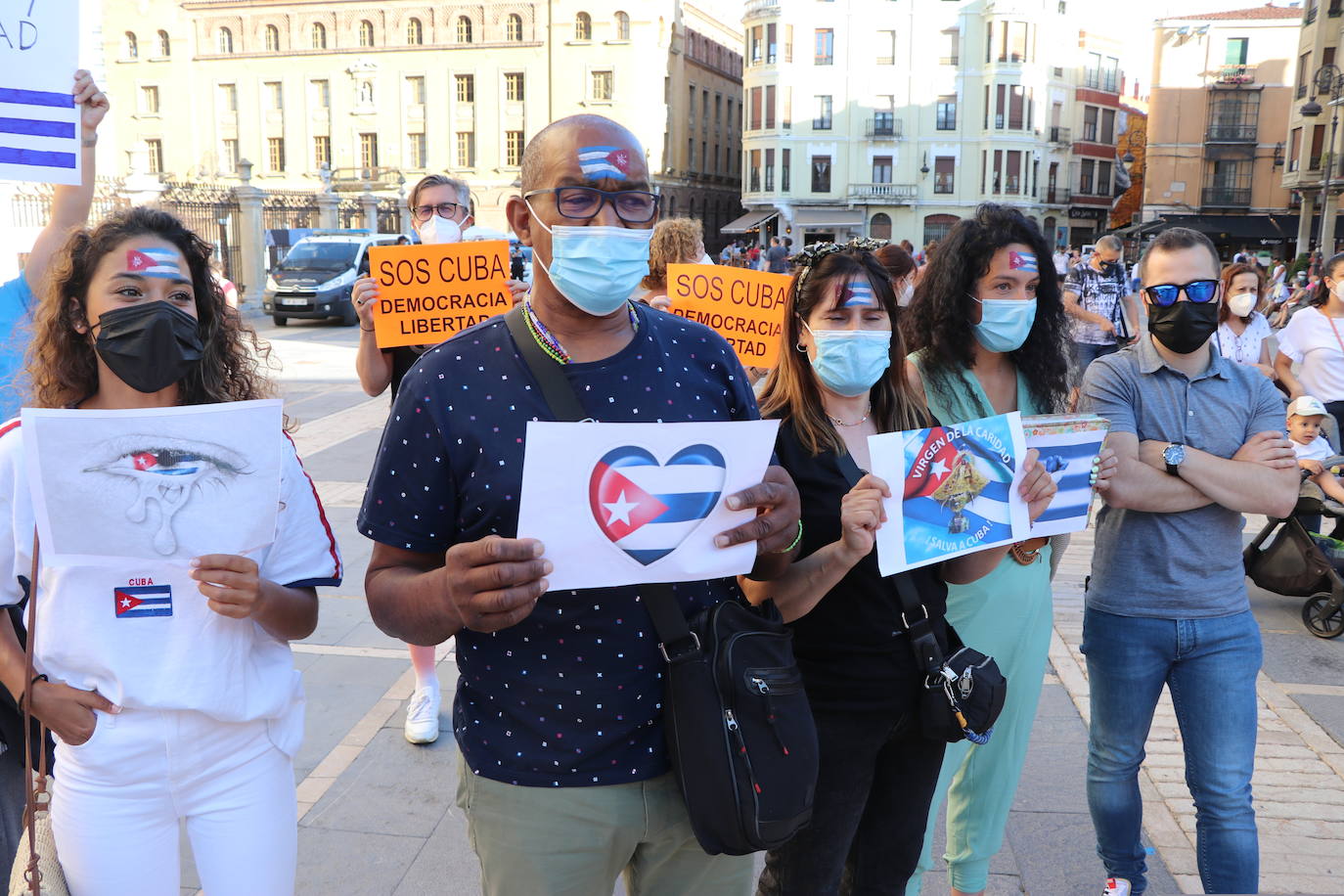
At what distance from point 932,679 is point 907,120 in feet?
205

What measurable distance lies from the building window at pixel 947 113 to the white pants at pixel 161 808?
63.3 meters

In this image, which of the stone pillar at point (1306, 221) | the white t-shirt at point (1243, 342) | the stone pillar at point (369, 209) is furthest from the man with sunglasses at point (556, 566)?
the stone pillar at point (1306, 221)

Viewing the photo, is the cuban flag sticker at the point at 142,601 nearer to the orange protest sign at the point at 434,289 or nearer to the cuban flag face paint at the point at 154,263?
the cuban flag face paint at the point at 154,263

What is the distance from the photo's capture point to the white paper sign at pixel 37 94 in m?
3.27

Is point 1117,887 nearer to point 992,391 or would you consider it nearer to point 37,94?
point 992,391

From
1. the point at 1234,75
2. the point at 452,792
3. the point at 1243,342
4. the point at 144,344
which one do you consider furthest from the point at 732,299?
the point at 1234,75

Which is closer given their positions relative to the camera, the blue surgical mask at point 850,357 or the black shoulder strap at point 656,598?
the black shoulder strap at point 656,598

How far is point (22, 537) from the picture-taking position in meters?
2.22

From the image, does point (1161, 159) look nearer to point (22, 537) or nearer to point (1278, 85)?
point (1278, 85)

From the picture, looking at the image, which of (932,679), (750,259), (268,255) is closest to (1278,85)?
(750,259)

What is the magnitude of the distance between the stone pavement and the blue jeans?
1.84 feet

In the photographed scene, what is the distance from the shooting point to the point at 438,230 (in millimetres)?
5398

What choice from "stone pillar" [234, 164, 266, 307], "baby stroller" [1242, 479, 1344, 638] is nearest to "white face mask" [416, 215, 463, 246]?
"baby stroller" [1242, 479, 1344, 638]

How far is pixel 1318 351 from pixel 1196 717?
17.7ft
